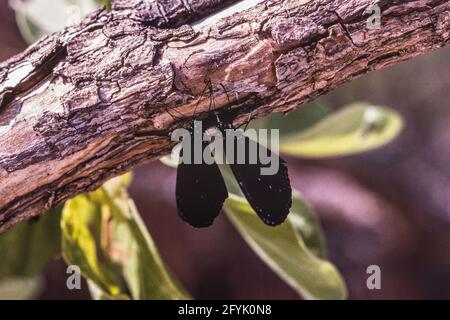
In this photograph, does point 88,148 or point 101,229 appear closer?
point 88,148

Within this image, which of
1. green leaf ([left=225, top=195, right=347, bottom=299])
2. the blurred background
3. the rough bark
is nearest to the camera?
the rough bark

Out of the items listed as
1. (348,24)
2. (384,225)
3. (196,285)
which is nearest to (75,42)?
(348,24)

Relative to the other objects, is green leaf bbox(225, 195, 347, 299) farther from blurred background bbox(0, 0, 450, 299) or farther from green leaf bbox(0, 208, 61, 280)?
blurred background bbox(0, 0, 450, 299)

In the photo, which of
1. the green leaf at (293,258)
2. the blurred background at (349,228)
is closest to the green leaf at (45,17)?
the green leaf at (293,258)

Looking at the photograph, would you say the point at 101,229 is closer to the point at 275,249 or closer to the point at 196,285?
the point at 275,249

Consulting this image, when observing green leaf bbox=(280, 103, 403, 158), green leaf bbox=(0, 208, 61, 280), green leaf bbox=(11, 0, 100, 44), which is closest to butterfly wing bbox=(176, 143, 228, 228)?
green leaf bbox=(0, 208, 61, 280)

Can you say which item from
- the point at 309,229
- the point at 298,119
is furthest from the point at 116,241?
the point at 298,119
